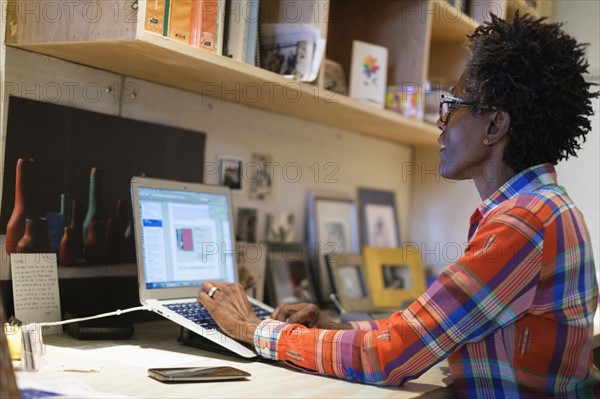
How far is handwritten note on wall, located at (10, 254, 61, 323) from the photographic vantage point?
154cm

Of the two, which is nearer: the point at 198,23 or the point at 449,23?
the point at 198,23

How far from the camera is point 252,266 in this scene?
2043 mm

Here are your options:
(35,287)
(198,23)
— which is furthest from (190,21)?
(35,287)

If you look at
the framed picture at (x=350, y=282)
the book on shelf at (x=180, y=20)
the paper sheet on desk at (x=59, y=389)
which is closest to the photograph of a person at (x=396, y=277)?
the framed picture at (x=350, y=282)

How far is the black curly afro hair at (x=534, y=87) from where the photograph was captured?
1390 mm

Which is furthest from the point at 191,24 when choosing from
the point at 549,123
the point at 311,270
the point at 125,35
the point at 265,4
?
the point at 311,270

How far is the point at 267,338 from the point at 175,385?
0.25 metres

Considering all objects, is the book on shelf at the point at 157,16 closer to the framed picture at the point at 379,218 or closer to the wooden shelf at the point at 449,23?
the wooden shelf at the point at 449,23

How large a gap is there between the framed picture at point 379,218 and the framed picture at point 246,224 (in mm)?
560

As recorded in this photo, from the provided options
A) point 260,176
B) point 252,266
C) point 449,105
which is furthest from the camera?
point 260,176

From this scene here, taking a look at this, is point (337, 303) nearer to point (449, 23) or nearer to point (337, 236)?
point (337, 236)

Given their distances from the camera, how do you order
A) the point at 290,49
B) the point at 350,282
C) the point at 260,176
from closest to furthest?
the point at 290,49 → the point at 260,176 → the point at 350,282

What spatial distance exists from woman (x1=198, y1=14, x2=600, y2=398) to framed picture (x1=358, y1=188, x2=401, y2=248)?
119 cm

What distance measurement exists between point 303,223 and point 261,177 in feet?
0.85
